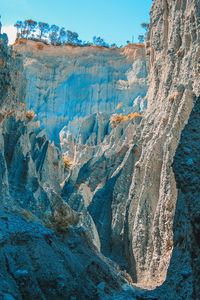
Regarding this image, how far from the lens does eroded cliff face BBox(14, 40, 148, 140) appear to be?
5069 centimetres

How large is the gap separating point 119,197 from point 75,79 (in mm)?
37943

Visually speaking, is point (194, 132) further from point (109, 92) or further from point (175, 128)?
point (109, 92)

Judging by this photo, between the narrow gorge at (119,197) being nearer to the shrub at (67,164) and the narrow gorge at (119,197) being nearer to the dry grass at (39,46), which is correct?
the shrub at (67,164)

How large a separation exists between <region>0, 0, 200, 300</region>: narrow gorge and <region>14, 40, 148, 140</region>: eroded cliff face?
376 inches

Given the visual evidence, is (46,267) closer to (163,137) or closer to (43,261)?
(43,261)

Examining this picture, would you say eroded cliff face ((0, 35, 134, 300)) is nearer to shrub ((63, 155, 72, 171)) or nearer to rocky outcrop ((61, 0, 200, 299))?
rocky outcrop ((61, 0, 200, 299))

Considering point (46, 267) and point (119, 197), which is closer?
point (46, 267)

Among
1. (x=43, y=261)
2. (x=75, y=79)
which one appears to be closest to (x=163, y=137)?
(x=43, y=261)

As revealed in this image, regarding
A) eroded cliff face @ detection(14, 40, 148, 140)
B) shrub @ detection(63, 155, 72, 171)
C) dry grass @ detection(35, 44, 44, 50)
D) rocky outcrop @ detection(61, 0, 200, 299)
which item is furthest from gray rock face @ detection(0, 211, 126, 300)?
dry grass @ detection(35, 44, 44, 50)

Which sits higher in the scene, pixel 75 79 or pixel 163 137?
pixel 75 79

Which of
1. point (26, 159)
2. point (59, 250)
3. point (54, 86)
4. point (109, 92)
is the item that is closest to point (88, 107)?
point (109, 92)

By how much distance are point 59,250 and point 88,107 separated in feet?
145

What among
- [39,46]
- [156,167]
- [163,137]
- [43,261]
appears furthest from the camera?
[39,46]

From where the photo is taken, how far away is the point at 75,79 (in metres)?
54.7
